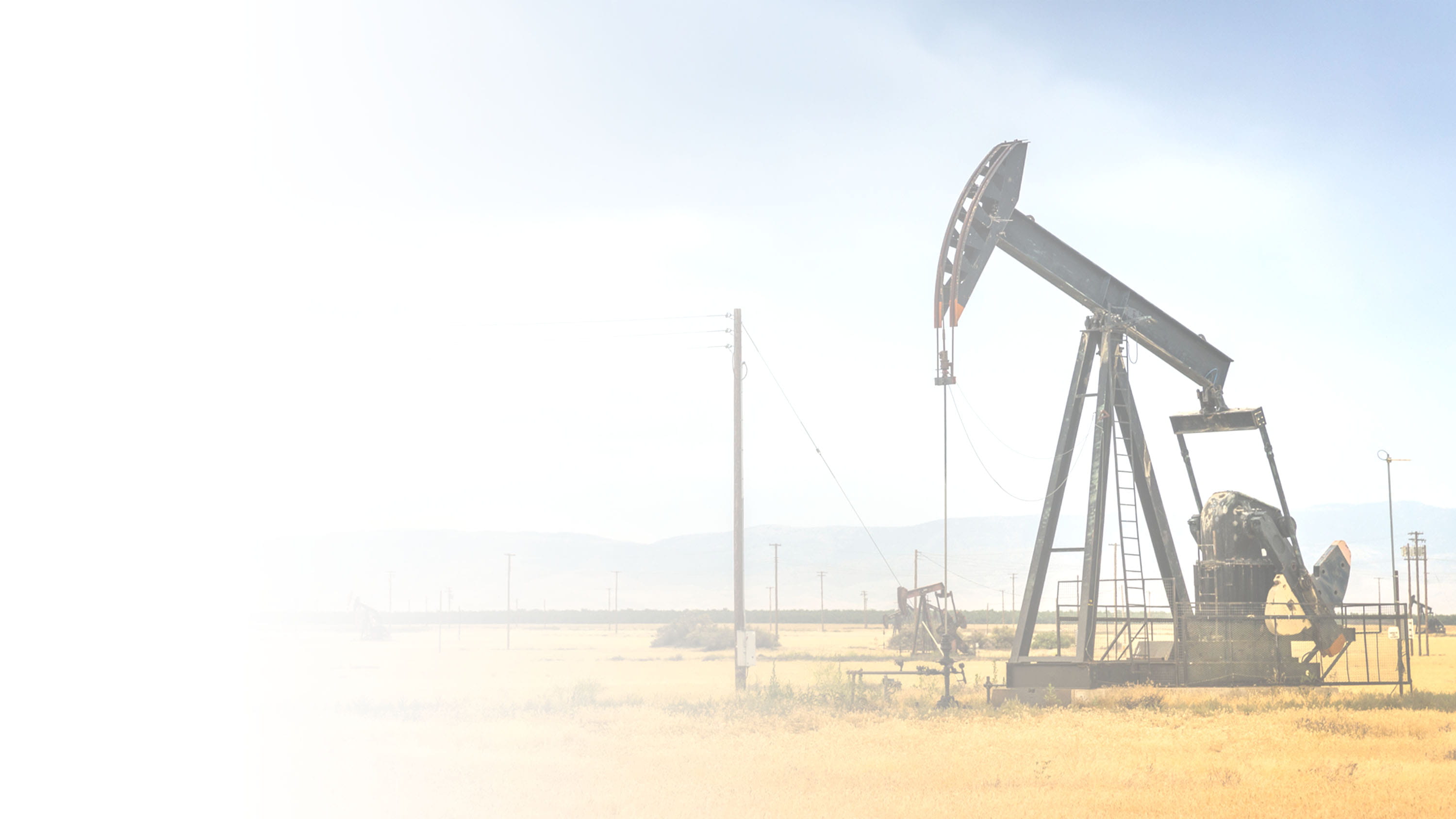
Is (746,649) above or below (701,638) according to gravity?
above

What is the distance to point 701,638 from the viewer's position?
Result: 189ft

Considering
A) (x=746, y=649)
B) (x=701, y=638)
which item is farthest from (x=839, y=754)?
(x=701, y=638)

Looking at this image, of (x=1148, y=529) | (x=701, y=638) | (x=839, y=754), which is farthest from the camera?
(x=701, y=638)

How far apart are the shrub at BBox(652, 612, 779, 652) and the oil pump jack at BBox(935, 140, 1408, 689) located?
3431cm

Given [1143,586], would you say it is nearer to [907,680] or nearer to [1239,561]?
[1239,561]

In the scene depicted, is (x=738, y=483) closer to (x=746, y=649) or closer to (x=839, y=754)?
(x=746, y=649)

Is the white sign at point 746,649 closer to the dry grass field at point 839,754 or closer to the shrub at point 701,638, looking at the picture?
the dry grass field at point 839,754

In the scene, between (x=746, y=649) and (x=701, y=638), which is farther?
(x=701, y=638)

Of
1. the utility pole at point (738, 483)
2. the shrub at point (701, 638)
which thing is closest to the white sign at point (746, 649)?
the utility pole at point (738, 483)

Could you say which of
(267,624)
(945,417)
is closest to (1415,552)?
(945,417)

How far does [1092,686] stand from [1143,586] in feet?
6.11

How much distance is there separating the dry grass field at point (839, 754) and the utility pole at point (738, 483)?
3.15 ft

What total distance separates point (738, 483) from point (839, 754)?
7758mm

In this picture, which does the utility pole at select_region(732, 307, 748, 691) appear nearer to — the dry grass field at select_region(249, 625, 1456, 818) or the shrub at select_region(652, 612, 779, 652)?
→ the dry grass field at select_region(249, 625, 1456, 818)
